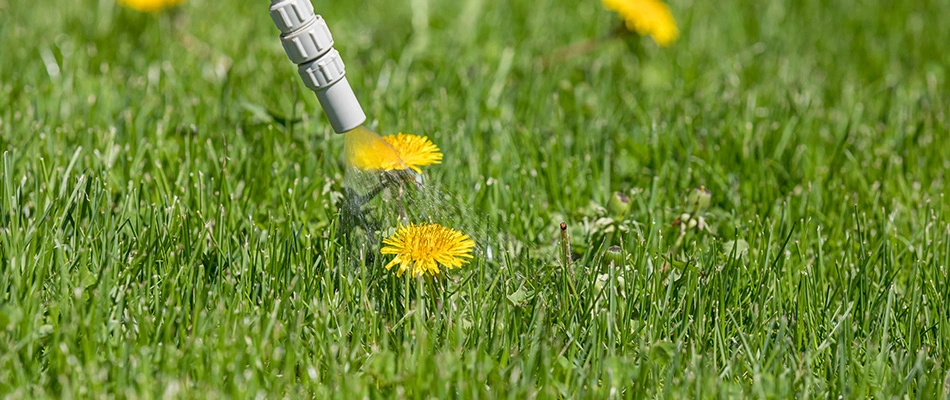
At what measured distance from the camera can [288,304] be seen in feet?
6.31

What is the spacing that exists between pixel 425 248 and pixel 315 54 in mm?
436

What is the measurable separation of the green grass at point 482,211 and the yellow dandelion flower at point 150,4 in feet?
0.19

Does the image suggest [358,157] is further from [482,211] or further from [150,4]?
[150,4]

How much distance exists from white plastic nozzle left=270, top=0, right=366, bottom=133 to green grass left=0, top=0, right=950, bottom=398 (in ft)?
1.10

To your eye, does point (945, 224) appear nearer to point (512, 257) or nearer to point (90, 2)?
point (512, 257)

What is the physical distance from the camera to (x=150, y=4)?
3648 millimetres

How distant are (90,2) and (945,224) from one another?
132 inches

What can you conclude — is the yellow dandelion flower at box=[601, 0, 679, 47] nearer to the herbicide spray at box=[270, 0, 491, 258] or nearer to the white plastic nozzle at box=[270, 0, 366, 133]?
the herbicide spray at box=[270, 0, 491, 258]

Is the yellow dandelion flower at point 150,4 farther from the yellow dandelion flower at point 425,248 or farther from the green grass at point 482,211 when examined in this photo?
the yellow dandelion flower at point 425,248

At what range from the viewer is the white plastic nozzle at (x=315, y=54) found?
5.78 feet

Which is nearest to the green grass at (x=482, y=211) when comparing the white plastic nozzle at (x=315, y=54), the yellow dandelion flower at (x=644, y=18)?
the yellow dandelion flower at (x=644, y=18)

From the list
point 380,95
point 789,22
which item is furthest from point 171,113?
point 789,22

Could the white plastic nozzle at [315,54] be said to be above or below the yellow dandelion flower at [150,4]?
below

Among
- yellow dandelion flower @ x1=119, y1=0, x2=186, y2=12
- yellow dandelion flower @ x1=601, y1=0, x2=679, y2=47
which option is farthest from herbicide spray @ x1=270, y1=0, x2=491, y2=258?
yellow dandelion flower @ x1=119, y1=0, x2=186, y2=12
